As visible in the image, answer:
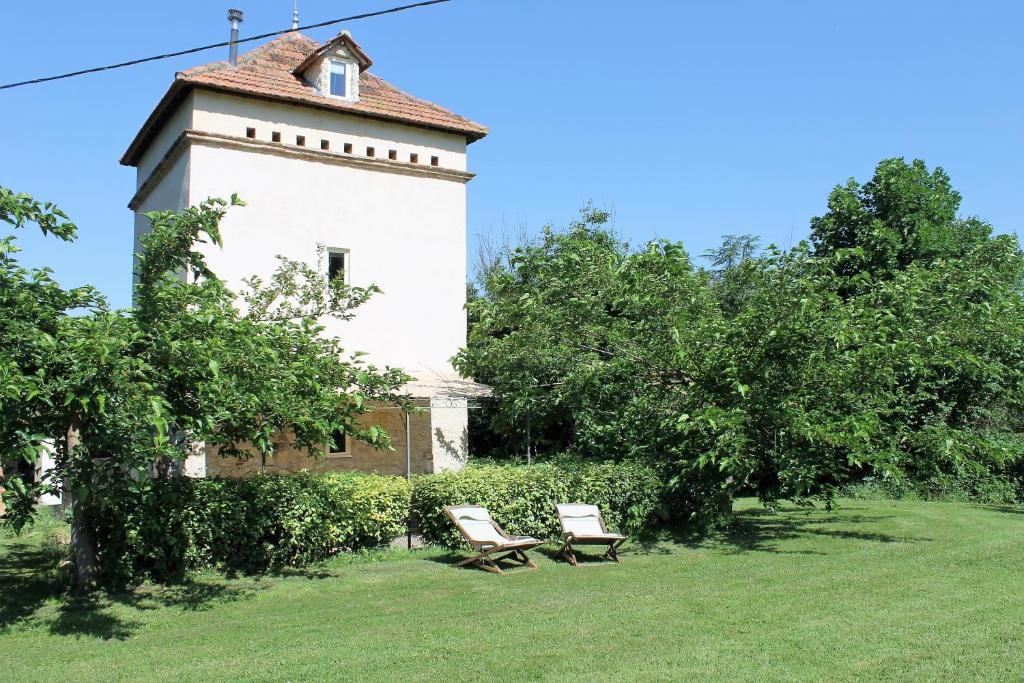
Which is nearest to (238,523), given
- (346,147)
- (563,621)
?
(563,621)

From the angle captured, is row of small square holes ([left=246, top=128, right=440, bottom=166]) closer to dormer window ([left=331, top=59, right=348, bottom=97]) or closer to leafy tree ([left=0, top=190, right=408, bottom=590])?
dormer window ([left=331, top=59, right=348, bottom=97])

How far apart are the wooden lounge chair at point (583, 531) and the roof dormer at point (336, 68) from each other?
11.1m

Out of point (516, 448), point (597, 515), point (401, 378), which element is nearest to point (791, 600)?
point (597, 515)

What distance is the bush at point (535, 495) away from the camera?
12.8 metres

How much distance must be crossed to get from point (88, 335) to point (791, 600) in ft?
25.6

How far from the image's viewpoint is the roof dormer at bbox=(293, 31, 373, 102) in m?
18.6

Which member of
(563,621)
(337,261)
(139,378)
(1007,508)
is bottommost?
(563,621)

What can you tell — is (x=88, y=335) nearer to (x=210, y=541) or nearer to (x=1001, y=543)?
(x=210, y=541)

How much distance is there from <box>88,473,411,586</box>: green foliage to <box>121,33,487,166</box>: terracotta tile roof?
9.12 m

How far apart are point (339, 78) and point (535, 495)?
1093cm

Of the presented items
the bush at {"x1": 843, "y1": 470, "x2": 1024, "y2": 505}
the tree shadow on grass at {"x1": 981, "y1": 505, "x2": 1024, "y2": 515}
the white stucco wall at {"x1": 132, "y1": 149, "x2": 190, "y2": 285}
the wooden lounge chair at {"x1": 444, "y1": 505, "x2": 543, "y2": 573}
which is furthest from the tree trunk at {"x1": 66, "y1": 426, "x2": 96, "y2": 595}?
the bush at {"x1": 843, "y1": 470, "x2": 1024, "y2": 505}

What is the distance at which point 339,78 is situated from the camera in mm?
18891

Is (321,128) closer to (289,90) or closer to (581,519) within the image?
(289,90)

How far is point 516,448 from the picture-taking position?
1797cm
